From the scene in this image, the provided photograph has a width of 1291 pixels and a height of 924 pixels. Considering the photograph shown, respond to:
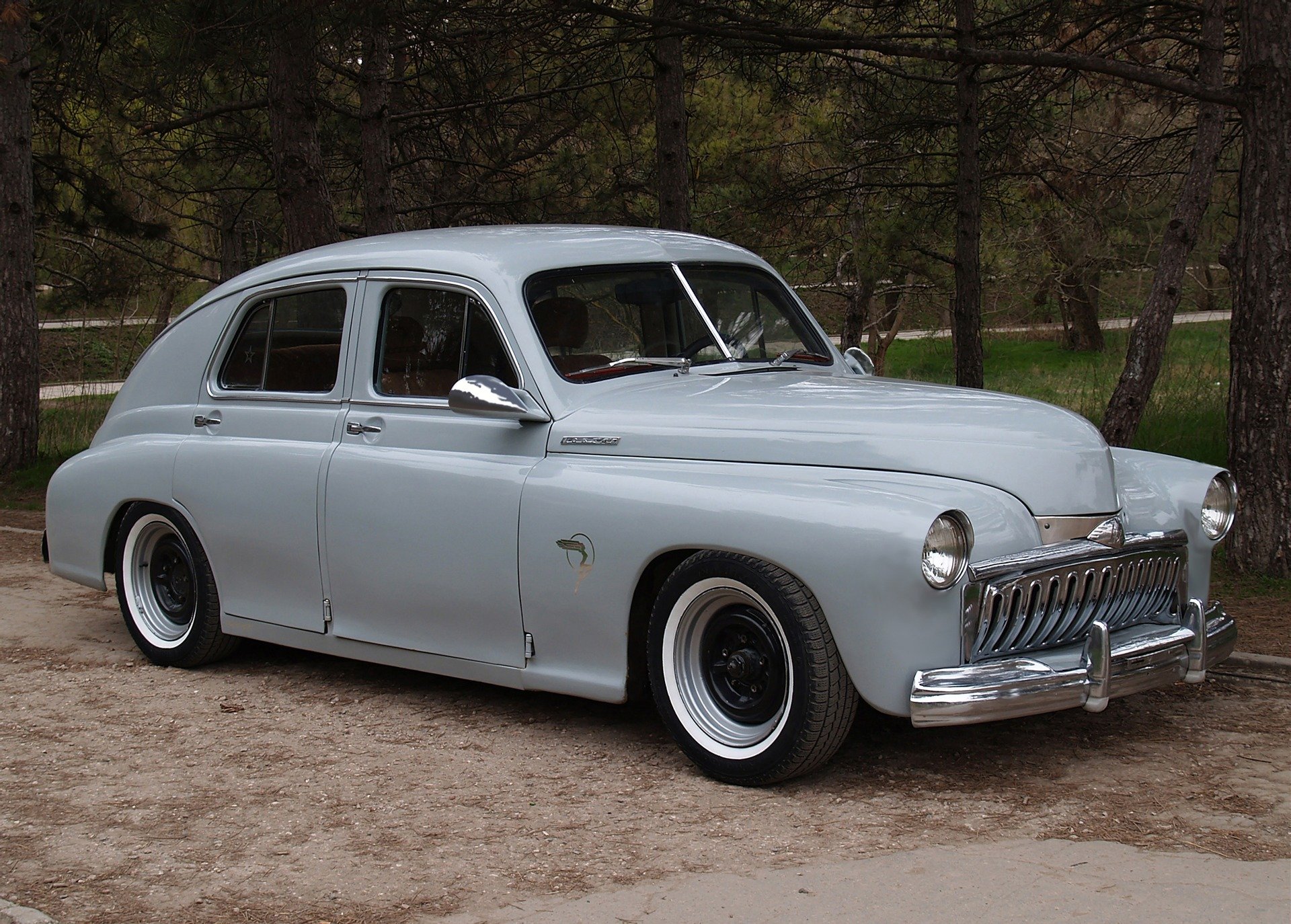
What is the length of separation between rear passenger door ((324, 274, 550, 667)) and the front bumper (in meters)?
1.71

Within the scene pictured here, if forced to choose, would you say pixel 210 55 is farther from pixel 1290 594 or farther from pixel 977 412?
pixel 1290 594

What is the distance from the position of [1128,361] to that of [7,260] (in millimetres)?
11252

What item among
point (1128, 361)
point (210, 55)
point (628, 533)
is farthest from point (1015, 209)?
point (628, 533)

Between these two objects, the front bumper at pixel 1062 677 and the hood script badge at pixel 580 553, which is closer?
the front bumper at pixel 1062 677

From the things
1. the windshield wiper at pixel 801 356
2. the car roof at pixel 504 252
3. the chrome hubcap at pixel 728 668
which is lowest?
the chrome hubcap at pixel 728 668

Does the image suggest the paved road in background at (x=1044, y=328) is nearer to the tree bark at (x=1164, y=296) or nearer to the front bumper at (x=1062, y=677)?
the tree bark at (x=1164, y=296)

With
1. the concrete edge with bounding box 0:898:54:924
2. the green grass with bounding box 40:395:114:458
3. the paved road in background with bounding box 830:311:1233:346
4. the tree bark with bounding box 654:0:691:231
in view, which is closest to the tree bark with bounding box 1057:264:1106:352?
the paved road in background with bounding box 830:311:1233:346

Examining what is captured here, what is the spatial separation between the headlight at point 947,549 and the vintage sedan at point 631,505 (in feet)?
0.04

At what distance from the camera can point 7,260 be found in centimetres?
1443

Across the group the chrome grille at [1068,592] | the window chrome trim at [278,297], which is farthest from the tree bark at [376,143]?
the chrome grille at [1068,592]

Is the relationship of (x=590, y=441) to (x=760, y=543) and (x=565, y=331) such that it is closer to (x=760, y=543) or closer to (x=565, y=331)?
(x=565, y=331)

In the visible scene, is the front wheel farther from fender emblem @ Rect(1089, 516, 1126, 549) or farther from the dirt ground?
fender emblem @ Rect(1089, 516, 1126, 549)

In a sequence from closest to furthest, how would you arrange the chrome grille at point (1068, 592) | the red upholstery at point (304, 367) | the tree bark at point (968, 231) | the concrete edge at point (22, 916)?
the concrete edge at point (22, 916) → the chrome grille at point (1068, 592) → the red upholstery at point (304, 367) → the tree bark at point (968, 231)

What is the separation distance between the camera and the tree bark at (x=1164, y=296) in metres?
10.9
